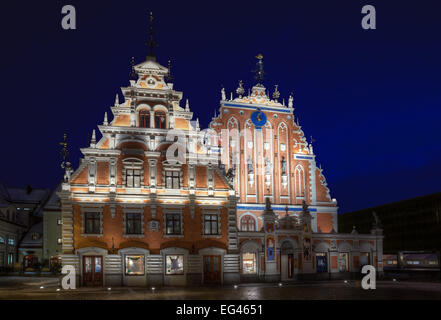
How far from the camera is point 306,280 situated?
41.3 metres

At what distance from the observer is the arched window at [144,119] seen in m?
37.6

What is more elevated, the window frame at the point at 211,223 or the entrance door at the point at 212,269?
the window frame at the point at 211,223

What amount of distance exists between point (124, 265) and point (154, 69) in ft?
50.4

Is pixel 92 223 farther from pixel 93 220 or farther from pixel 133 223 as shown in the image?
pixel 133 223

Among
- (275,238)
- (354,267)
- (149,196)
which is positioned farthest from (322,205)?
(149,196)

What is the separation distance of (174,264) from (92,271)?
19.6ft

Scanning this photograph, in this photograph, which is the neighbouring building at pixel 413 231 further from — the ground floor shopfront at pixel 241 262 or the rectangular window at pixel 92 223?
the rectangular window at pixel 92 223

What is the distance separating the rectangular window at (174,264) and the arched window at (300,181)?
64.0ft

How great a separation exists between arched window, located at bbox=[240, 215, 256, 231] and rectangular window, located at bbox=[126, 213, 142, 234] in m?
15.5

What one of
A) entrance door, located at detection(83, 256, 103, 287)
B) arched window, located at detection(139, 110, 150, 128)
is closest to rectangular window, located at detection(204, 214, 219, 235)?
entrance door, located at detection(83, 256, 103, 287)

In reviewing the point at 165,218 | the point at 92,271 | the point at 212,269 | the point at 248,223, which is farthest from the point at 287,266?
the point at 92,271

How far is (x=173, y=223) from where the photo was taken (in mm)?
36625

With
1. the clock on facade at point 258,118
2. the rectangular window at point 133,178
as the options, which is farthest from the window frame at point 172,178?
the clock on facade at point 258,118
